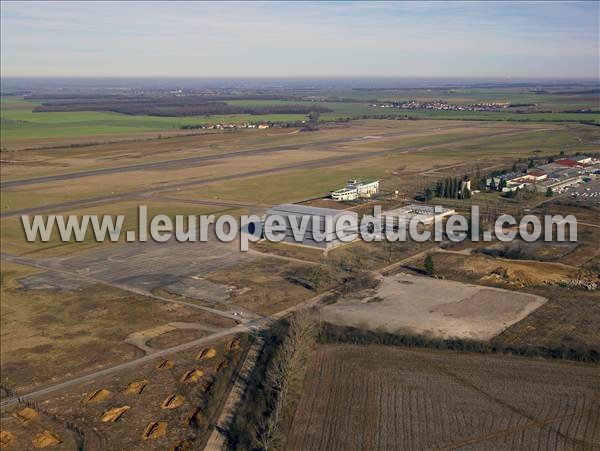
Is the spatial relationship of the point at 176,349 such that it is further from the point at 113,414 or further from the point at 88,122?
the point at 88,122

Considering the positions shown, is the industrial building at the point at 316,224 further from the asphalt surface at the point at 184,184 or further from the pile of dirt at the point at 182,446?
the pile of dirt at the point at 182,446

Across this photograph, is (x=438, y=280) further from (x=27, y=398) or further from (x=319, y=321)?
(x=27, y=398)

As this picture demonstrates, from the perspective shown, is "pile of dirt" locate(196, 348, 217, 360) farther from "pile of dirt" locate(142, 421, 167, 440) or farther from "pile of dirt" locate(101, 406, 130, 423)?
"pile of dirt" locate(142, 421, 167, 440)

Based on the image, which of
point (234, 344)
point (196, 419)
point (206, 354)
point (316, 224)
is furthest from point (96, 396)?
point (316, 224)

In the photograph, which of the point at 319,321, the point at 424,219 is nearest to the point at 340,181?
the point at 424,219

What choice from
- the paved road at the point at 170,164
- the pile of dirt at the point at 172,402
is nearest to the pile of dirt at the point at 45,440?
the pile of dirt at the point at 172,402

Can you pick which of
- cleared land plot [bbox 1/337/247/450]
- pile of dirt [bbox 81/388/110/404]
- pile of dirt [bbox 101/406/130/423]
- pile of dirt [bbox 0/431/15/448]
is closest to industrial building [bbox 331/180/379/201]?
cleared land plot [bbox 1/337/247/450]

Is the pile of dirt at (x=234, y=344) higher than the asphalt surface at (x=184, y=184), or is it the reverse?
the asphalt surface at (x=184, y=184)
